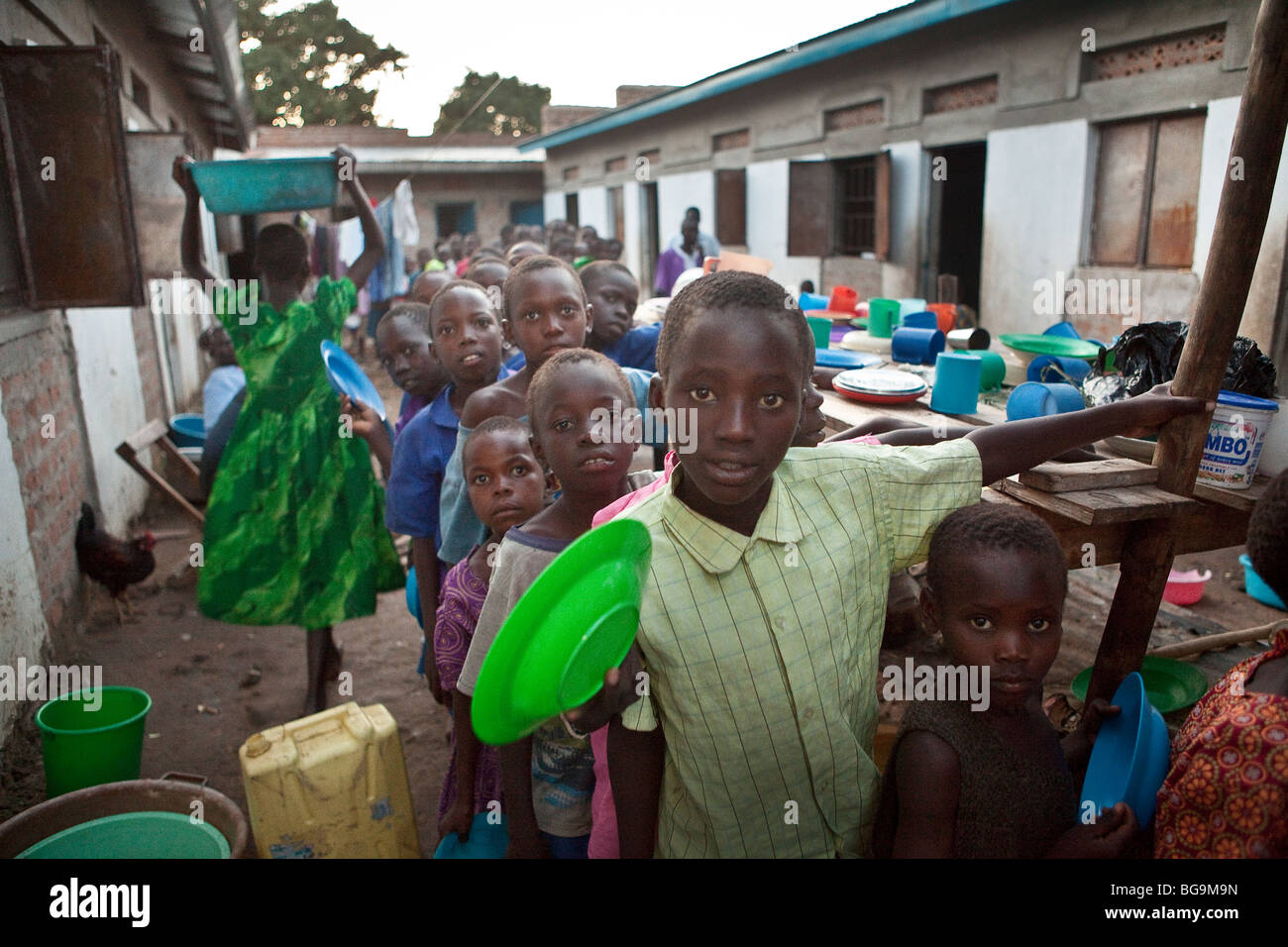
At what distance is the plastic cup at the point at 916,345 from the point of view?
10.4ft

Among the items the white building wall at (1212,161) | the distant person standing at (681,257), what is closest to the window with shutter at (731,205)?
the distant person standing at (681,257)

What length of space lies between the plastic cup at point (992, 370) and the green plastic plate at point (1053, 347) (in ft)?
0.48

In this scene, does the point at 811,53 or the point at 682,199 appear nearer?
the point at 811,53

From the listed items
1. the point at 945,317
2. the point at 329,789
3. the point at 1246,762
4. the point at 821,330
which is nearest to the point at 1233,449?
the point at 1246,762

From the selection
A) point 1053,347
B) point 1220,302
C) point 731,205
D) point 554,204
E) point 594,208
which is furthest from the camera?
point 554,204

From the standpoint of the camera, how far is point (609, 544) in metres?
1.10

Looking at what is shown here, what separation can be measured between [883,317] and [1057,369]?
125 centimetres

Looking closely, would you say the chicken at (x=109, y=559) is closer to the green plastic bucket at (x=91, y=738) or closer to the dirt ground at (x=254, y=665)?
the dirt ground at (x=254, y=665)

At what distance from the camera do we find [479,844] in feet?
6.53

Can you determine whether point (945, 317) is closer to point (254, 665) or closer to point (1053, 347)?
point (1053, 347)

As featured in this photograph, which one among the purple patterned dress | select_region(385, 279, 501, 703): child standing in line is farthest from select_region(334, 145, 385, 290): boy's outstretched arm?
the purple patterned dress

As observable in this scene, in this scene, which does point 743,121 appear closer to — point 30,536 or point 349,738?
point 30,536

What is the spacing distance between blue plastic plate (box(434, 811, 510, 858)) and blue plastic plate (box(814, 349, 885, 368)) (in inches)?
72.6
